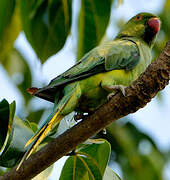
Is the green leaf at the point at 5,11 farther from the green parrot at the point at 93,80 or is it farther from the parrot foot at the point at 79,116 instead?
the parrot foot at the point at 79,116

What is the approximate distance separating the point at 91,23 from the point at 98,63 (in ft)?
1.56

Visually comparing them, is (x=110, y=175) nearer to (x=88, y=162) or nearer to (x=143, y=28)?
(x=88, y=162)

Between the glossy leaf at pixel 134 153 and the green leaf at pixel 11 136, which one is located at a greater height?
the green leaf at pixel 11 136

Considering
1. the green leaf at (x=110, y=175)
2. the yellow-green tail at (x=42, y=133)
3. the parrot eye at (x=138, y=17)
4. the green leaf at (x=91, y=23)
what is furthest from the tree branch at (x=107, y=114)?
the parrot eye at (x=138, y=17)

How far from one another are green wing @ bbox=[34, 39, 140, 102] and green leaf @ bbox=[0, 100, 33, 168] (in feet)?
1.05

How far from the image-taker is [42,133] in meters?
2.28

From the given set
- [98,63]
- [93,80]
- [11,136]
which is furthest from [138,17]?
[11,136]

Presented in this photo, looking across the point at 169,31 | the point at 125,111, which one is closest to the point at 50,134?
the point at 125,111

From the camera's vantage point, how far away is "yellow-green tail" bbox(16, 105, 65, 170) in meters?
2.12

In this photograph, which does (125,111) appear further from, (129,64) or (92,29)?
(92,29)

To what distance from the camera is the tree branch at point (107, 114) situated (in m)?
2.05

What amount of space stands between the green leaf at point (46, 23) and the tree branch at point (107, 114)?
907 mm

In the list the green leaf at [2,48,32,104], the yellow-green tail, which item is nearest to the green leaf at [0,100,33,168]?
the yellow-green tail

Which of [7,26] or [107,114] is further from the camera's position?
[7,26]
